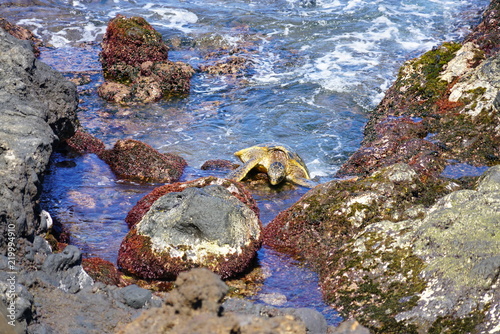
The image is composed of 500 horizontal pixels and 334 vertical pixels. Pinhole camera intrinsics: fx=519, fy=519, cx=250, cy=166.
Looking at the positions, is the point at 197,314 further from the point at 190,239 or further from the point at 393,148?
the point at 393,148

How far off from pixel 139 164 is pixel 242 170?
2.38 metres

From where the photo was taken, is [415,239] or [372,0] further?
[372,0]

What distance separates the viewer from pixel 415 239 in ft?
20.7

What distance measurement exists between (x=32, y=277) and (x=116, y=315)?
94 cm

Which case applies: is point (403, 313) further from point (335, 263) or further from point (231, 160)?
point (231, 160)

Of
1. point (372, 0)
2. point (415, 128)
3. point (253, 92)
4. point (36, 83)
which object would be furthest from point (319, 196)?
point (372, 0)

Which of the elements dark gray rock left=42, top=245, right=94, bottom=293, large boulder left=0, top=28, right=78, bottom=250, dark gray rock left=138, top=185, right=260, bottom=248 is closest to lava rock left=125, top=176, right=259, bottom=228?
dark gray rock left=138, top=185, right=260, bottom=248

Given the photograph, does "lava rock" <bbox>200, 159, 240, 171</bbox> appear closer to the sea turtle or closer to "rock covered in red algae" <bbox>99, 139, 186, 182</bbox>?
the sea turtle

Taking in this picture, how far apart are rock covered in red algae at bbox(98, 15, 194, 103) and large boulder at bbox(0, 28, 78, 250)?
822 cm

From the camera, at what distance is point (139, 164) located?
11961mm

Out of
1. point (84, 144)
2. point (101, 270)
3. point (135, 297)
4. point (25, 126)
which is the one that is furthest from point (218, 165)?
point (135, 297)

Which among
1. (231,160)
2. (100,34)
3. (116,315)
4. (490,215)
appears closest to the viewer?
(116,315)

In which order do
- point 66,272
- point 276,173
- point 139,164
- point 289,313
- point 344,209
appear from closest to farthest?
point 289,313
point 66,272
point 344,209
point 276,173
point 139,164

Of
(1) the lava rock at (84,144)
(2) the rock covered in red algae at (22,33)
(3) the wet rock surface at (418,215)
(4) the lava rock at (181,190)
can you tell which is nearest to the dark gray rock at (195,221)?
(3) the wet rock surface at (418,215)
